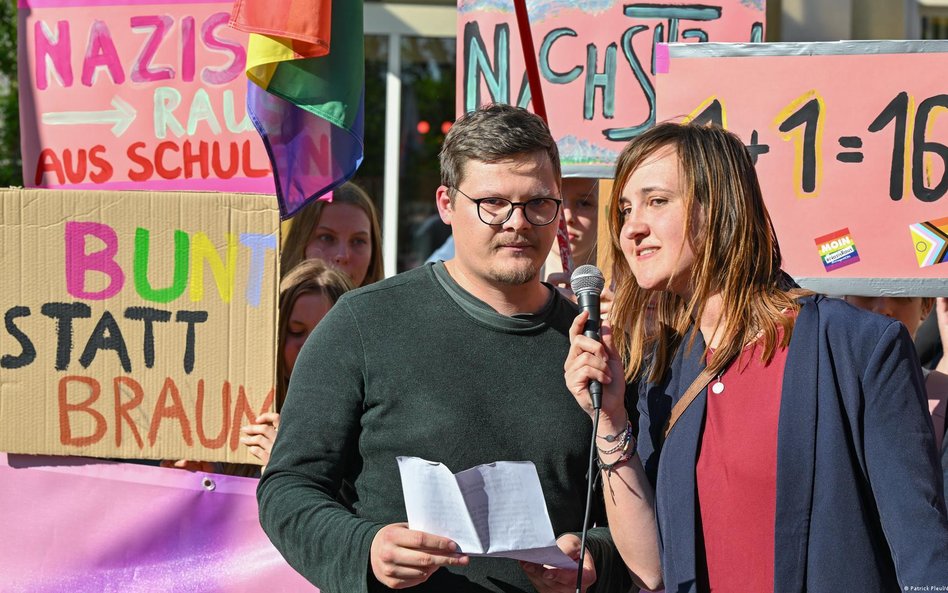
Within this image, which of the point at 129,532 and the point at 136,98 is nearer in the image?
the point at 129,532

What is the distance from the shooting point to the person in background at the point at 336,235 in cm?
432

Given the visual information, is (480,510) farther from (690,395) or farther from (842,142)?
(842,142)

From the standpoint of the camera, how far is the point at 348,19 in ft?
10.5

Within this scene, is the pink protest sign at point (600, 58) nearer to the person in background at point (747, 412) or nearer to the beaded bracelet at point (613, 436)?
the person in background at point (747, 412)

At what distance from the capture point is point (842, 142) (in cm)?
307

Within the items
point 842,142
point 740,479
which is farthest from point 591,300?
point 842,142

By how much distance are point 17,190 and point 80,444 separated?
28.7 inches

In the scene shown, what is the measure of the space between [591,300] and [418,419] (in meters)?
0.44

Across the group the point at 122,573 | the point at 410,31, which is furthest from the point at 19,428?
the point at 410,31

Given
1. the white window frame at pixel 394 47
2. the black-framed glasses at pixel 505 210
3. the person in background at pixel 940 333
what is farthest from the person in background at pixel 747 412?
the white window frame at pixel 394 47

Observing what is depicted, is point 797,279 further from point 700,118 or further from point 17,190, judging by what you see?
point 17,190

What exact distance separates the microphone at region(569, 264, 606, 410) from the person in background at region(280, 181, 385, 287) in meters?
2.19

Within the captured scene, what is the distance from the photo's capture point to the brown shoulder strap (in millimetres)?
2145

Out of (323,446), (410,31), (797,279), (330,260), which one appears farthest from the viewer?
(410,31)
